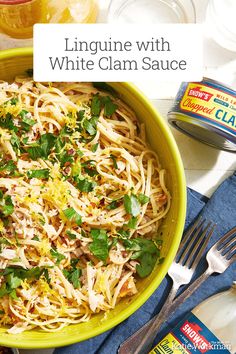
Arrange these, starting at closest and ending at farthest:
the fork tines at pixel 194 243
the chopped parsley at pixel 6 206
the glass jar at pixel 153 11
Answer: the chopped parsley at pixel 6 206
the fork tines at pixel 194 243
the glass jar at pixel 153 11

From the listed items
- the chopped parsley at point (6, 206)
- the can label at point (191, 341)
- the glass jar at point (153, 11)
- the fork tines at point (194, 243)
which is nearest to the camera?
the chopped parsley at point (6, 206)

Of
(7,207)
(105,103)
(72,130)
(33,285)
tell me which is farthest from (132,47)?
(33,285)

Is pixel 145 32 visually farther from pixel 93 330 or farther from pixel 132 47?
pixel 93 330

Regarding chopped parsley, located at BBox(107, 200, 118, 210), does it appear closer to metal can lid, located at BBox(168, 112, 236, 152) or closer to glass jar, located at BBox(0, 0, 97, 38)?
metal can lid, located at BBox(168, 112, 236, 152)

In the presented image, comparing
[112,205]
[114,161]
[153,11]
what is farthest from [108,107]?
[153,11]

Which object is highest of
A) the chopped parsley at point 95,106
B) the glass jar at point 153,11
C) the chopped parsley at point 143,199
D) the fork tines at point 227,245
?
the glass jar at point 153,11

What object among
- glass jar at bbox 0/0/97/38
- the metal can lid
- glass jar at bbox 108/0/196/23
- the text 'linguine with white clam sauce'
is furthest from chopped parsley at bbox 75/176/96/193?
glass jar at bbox 108/0/196/23

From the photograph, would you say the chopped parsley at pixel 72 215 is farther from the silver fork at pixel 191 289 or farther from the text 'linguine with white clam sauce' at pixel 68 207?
the silver fork at pixel 191 289

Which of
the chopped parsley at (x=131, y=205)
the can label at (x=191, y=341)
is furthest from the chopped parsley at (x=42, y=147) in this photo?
the can label at (x=191, y=341)
